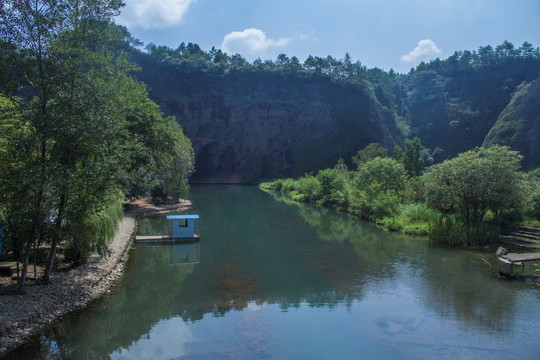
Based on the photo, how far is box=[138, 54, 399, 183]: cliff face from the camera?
79312mm

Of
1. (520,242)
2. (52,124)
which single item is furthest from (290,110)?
(52,124)

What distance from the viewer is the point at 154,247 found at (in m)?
20.8

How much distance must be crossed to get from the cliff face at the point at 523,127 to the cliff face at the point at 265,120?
2008 cm

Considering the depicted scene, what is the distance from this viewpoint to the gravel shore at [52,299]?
30.1 ft

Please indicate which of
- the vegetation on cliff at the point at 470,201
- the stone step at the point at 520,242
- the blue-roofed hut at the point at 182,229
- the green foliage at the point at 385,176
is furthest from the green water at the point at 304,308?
the green foliage at the point at 385,176

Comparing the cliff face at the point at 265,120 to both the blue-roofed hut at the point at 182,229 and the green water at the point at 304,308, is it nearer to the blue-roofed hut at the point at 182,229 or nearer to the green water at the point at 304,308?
the blue-roofed hut at the point at 182,229

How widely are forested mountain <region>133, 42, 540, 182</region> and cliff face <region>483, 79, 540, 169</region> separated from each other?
7.88m

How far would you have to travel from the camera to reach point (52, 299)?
10.9m

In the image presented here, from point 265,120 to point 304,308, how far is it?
238 ft

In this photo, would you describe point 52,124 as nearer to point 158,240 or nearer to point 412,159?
point 158,240

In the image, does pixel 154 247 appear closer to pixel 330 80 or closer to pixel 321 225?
pixel 321 225

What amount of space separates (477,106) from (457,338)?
287 feet

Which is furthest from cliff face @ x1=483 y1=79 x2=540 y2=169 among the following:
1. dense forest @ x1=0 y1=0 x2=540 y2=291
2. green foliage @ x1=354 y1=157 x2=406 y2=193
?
green foliage @ x1=354 y1=157 x2=406 y2=193

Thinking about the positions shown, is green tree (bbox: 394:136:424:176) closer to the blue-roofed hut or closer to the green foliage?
the green foliage
